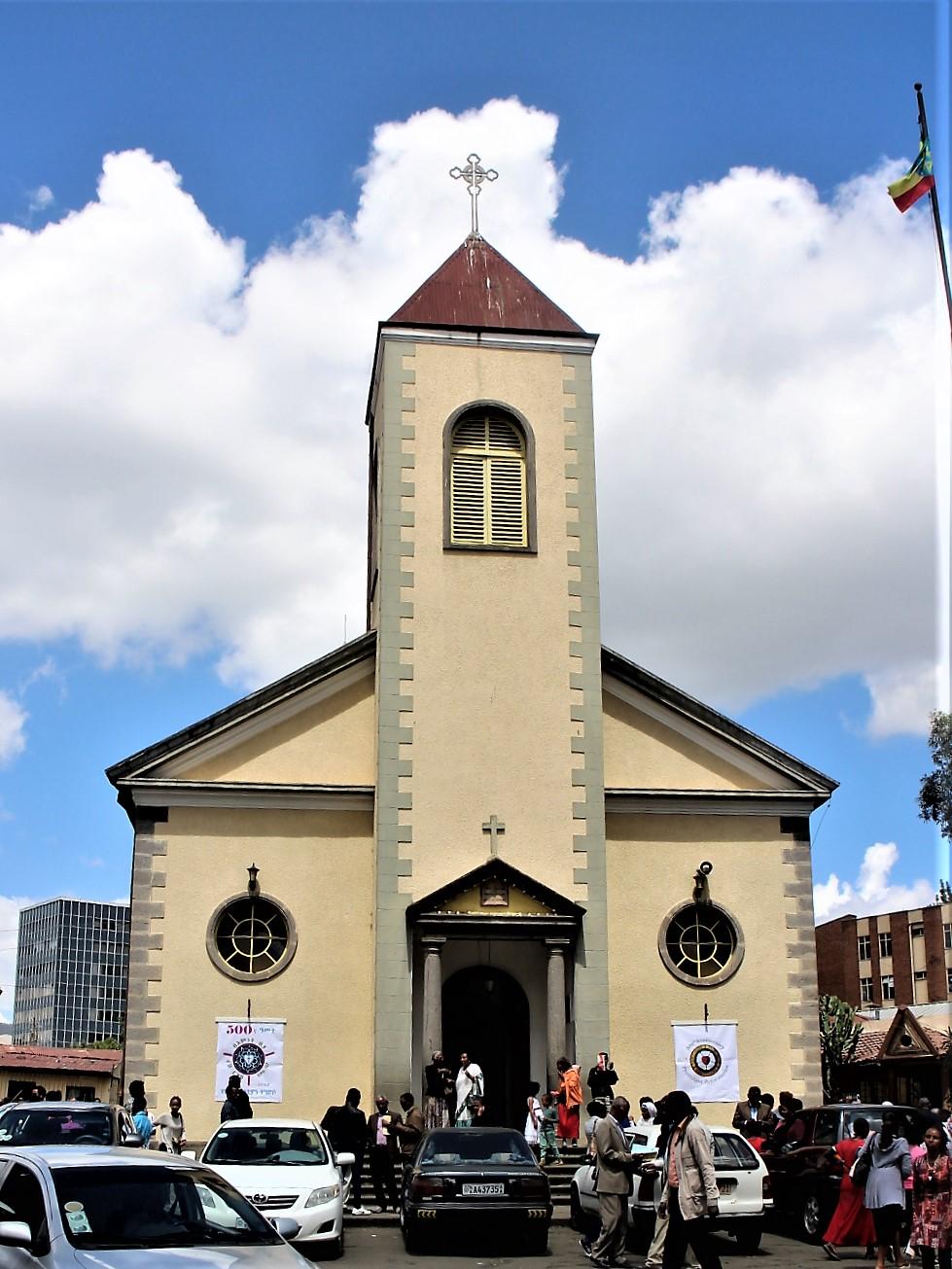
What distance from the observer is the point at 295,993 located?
22953mm

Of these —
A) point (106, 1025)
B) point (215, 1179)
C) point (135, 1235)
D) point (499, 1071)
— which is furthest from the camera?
point (106, 1025)

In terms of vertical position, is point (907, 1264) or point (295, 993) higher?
point (295, 993)

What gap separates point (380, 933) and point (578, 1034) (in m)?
3.31

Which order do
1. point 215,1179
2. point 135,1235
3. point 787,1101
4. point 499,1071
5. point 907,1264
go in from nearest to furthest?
point 135,1235 < point 215,1179 < point 907,1264 < point 787,1101 < point 499,1071

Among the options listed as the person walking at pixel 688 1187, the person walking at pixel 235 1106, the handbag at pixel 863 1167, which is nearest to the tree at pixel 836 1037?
the person walking at pixel 235 1106

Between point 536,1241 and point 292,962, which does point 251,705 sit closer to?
point 292,962

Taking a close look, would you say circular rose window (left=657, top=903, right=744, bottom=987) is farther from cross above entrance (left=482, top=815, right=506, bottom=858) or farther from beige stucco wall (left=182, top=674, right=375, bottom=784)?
beige stucco wall (left=182, top=674, right=375, bottom=784)

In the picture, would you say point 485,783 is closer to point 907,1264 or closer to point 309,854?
point 309,854

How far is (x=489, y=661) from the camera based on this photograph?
24.1 metres

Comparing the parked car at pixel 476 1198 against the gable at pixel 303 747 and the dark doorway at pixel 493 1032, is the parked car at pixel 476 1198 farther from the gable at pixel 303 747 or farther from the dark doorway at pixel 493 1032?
the gable at pixel 303 747

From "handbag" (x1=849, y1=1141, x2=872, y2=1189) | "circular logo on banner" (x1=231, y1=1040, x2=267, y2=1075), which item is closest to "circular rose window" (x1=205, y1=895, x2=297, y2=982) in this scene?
"circular logo on banner" (x1=231, y1=1040, x2=267, y2=1075)

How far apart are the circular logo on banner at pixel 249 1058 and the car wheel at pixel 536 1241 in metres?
7.35

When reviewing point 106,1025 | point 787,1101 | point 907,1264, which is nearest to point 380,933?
point 787,1101

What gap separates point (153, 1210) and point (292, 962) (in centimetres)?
1441
